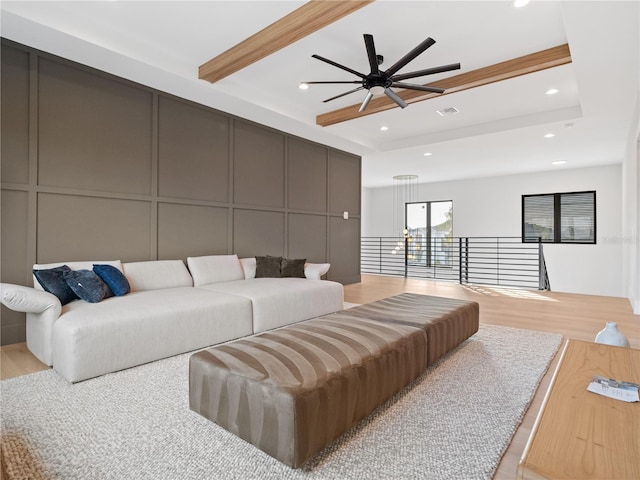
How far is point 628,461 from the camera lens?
38.6 inches

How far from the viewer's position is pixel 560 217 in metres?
8.30

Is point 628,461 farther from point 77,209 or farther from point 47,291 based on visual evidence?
point 77,209

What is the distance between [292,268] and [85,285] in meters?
2.45

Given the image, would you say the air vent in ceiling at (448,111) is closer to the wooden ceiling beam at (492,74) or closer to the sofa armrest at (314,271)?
the wooden ceiling beam at (492,74)

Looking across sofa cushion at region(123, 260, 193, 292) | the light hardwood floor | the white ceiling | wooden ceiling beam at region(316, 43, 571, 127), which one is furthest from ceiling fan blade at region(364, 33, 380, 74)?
sofa cushion at region(123, 260, 193, 292)

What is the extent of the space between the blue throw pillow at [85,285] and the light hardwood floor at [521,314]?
573 mm

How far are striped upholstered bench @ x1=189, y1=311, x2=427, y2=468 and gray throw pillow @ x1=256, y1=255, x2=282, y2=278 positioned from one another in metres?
2.50

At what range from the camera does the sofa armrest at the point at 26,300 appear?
2.31 meters

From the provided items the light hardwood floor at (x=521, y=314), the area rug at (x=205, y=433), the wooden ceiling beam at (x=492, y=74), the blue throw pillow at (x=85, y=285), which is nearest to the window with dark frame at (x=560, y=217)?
the light hardwood floor at (x=521, y=314)

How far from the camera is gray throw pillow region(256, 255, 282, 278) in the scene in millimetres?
4602

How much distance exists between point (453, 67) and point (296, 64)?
171 centimetres

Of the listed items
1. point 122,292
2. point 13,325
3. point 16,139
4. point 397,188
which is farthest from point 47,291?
point 397,188

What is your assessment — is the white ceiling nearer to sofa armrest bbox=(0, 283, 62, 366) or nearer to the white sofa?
the white sofa

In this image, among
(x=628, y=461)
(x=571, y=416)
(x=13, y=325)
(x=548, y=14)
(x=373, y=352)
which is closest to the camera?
(x=628, y=461)
